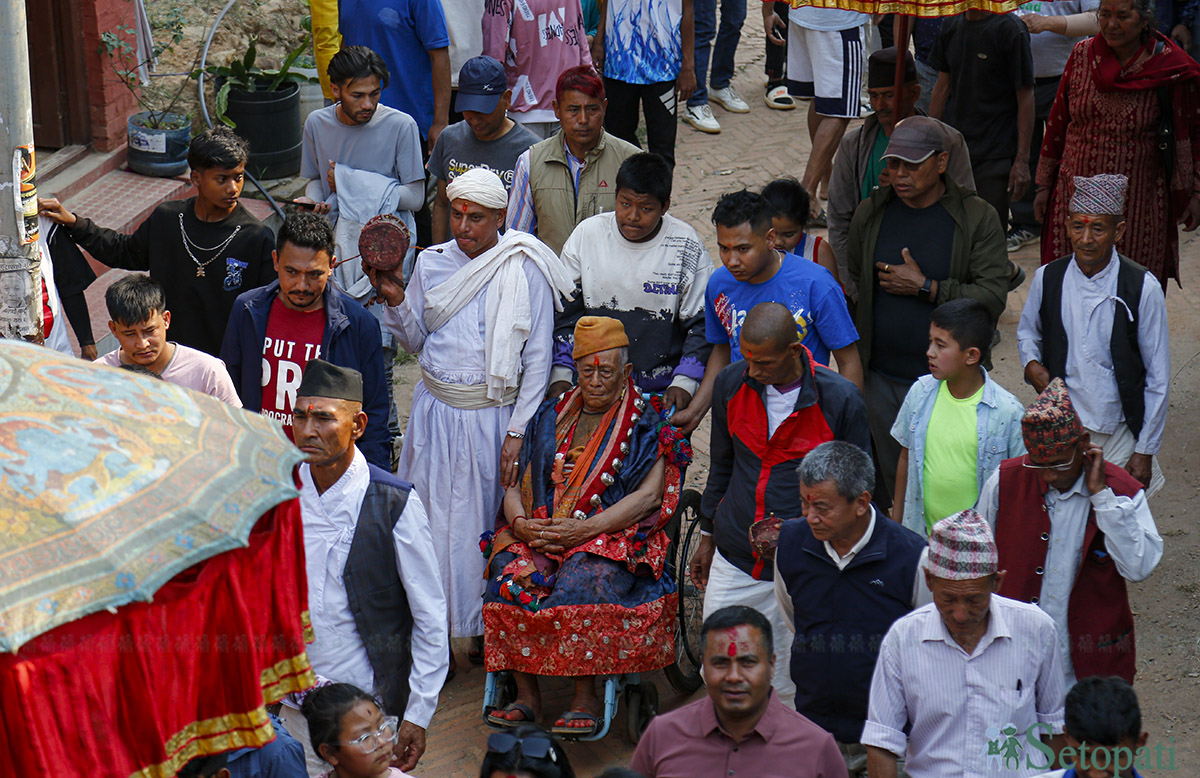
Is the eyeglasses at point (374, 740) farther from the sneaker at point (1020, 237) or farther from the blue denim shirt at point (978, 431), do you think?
the sneaker at point (1020, 237)

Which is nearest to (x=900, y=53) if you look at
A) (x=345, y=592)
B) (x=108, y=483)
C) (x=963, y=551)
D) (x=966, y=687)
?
(x=963, y=551)

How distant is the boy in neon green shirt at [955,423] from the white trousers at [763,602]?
639 mm

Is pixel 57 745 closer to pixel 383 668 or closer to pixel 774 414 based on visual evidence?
pixel 383 668

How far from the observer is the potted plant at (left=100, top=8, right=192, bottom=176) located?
9250mm

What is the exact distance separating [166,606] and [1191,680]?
15.4 feet

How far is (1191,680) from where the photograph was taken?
5.79m

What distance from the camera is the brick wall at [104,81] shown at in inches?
356

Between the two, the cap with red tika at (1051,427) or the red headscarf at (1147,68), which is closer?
the cap with red tika at (1051,427)

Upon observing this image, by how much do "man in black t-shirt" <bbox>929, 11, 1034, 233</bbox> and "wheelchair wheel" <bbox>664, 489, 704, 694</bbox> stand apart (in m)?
3.34

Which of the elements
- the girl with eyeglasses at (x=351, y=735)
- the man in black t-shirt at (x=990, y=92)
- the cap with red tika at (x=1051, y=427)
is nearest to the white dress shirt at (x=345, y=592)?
the girl with eyeglasses at (x=351, y=735)

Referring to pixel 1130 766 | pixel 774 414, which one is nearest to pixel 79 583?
pixel 1130 766

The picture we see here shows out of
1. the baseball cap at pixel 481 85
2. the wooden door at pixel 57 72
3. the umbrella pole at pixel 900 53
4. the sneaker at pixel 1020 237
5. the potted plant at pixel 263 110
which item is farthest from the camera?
the potted plant at pixel 263 110

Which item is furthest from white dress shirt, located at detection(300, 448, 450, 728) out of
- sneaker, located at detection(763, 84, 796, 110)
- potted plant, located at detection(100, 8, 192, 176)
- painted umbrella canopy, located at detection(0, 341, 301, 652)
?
sneaker, located at detection(763, 84, 796, 110)

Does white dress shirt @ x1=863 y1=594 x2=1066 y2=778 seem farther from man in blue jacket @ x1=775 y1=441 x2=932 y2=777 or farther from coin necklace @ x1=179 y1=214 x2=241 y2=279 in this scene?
coin necklace @ x1=179 y1=214 x2=241 y2=279
